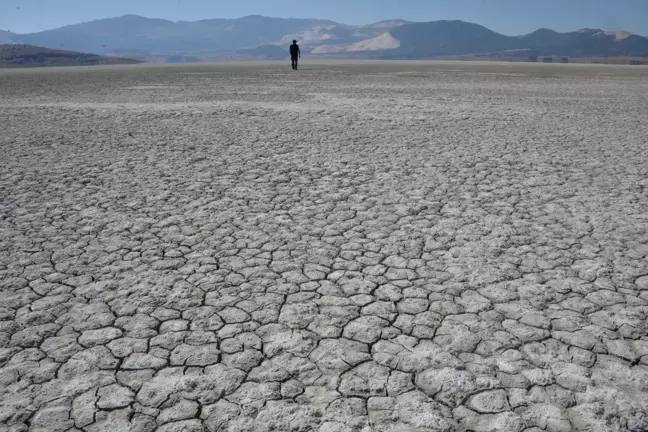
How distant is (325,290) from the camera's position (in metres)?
3.14

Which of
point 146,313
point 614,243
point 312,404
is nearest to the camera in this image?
point 312,404

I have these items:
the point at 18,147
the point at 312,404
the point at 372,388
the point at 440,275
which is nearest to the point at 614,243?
the point at 440,275

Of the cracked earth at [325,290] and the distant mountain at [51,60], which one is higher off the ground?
the distant mountain at [51,60]

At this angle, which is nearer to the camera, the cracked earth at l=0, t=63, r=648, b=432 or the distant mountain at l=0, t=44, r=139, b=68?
the cracked earth at l=0, t=63, r=648, b=432

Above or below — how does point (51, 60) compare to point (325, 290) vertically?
above

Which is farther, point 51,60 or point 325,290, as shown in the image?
point 51,60

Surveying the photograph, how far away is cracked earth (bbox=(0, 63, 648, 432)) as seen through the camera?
84.6 inches

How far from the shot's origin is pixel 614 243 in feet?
12.4

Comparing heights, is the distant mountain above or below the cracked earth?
above

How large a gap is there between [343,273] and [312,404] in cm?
130

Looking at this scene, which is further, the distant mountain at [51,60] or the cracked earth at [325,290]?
the distant mountain at [51,60]

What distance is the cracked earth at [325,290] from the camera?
2148mm

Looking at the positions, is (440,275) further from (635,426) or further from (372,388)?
(635,426)

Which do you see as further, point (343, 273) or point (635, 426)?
point (343, 273)
